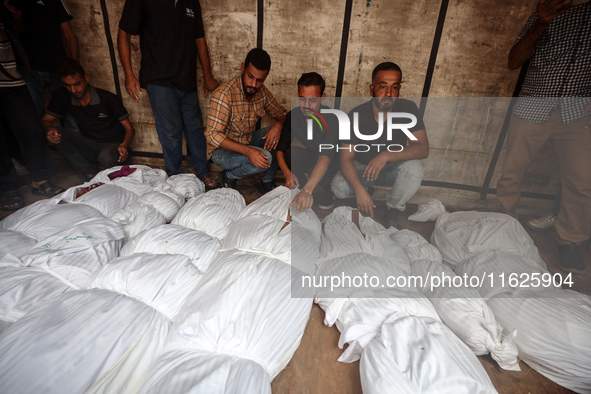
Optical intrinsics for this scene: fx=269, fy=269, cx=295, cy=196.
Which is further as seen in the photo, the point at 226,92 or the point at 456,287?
the point at 226,92

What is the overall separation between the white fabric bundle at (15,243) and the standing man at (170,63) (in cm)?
130

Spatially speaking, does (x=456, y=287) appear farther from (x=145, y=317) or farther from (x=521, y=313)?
(x=145, y=317)

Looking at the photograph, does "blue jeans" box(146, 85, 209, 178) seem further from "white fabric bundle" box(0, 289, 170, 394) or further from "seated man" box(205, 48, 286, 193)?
"white fabric bundle" box(0, 289, 170, 394)

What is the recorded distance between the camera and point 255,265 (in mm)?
1010

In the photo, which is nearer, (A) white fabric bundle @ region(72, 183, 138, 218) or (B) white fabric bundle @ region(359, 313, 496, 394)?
(B) white fabric bundle @ region(359, 313, 496, 394)

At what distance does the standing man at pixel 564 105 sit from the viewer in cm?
163

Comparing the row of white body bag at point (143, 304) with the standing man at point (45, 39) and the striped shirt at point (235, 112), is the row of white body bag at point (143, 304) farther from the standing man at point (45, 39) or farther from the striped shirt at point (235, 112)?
the standing man at point (45, 39)

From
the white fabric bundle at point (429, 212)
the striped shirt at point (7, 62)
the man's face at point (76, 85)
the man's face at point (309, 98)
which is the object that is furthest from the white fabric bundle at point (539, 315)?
the striped shirt at point (7, 62)

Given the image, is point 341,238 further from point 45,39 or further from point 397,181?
point 45,39

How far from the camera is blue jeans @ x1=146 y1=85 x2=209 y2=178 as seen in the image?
2176mm

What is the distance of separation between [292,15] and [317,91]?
80 centimetres

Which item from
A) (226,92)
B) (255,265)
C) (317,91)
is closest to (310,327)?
(255,265)

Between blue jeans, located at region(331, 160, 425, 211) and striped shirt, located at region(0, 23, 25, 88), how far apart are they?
2390mm

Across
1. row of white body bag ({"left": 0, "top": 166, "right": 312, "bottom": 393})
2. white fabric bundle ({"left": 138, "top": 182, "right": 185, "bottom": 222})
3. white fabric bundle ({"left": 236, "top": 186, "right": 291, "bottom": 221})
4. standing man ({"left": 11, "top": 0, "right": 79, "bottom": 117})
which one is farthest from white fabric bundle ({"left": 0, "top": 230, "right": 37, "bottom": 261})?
standing man ({"left": 11, "top": 0, "right": 79, "bottom": 117})
